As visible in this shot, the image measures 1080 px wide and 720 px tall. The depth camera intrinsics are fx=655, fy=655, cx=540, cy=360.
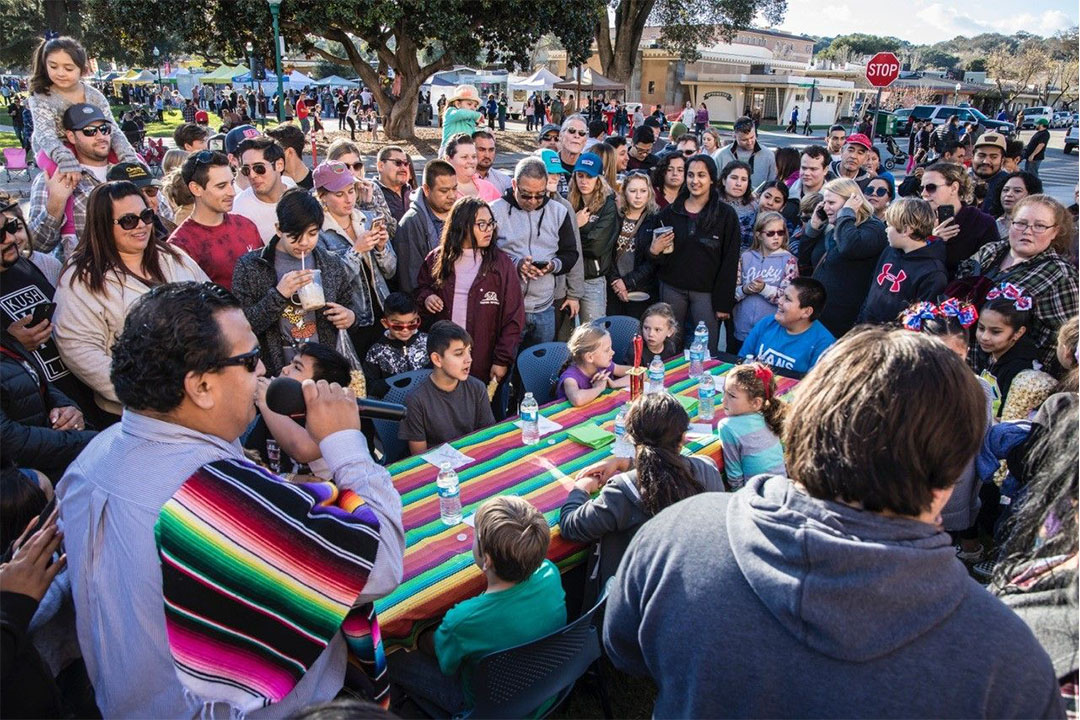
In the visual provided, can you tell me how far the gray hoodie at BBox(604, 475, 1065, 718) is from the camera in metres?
1.04

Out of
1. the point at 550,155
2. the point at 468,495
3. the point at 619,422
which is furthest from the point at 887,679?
the point at 550,155

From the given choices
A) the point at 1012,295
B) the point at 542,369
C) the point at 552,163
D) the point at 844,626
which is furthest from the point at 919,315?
the point at 844,626

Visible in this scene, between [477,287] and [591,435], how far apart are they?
1427 mm

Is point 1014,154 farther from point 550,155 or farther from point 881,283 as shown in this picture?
point 550,155

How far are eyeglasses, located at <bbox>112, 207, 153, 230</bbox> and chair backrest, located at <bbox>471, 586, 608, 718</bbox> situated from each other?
8.79 feet

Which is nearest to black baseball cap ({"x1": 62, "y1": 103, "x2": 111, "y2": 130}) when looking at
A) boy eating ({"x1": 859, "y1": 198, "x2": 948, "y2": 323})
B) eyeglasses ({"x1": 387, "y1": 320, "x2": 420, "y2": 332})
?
eyeglasses ({"x1": 387, "y1": 320, "x2": 420, "y2": 332})

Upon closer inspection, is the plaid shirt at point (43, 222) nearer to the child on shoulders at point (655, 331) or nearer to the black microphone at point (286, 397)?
the black microphone at point (286, 397)

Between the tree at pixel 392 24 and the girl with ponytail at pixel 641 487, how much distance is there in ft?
49.9

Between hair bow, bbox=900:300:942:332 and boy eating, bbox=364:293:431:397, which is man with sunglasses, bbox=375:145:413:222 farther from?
hair bow, bbox=900:300:942:332

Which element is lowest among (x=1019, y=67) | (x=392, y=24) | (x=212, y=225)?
Answer: (x=212, y=225)

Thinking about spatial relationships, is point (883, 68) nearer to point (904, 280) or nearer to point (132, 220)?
point (904, 280)

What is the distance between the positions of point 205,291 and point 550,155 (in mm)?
4266

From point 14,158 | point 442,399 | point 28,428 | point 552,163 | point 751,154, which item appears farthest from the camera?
point 14,158

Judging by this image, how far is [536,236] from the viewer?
497 cm
